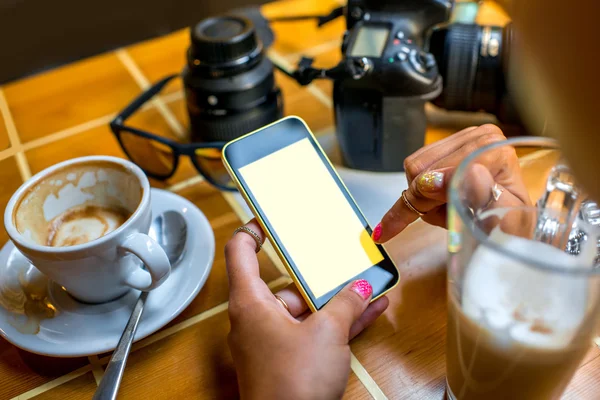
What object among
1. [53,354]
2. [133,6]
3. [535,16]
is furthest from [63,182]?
[133,6]

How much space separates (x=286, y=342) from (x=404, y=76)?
10.7 inches

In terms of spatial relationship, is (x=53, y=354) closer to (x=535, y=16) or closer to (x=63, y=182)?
(x=63, y=182)

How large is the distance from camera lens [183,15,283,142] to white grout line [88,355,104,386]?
0.25 meters

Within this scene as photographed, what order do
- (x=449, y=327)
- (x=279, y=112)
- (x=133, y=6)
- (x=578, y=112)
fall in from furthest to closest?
(x=133, y=6), (x=279, y=112), (x=449, y=327), (x=578, y=112)

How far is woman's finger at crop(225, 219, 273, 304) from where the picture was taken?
1.13 feet

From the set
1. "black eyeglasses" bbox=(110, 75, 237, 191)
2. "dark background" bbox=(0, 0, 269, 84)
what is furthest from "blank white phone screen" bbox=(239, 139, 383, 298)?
"dark background" bbox=(0, 0, 269, 84)

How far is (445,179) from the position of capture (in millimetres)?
372

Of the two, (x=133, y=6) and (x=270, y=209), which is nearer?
(x=270, y=209)

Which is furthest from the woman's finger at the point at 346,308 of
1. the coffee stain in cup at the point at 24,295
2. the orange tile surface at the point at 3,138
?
the orange tile surface at the point at 3,138

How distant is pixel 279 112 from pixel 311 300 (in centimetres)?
27

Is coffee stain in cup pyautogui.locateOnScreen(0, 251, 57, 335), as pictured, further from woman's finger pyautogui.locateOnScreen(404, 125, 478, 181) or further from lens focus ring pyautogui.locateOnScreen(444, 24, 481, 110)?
lens focus ring pyautogui.locateOnScreen(444, 24, 481, 110)

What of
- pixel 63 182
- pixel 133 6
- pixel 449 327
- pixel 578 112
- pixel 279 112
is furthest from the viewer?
pixel 133 6

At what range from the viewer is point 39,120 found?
62 centimetres

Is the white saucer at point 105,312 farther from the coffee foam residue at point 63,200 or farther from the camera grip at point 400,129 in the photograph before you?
the camera grip at point 400,129
